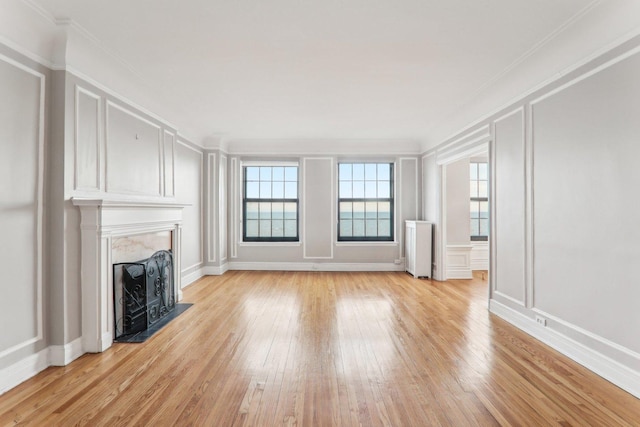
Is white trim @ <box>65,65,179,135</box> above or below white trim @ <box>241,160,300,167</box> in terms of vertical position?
above

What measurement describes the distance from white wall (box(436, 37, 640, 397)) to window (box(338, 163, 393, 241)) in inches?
134

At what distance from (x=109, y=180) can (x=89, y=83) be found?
918 millimetres

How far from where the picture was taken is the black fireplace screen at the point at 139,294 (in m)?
3.36

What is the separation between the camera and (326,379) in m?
2.50

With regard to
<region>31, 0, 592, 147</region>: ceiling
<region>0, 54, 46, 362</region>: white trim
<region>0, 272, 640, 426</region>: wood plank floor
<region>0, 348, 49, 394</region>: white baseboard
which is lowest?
<region>0, 272, 640, 426</region>: wood plank floor

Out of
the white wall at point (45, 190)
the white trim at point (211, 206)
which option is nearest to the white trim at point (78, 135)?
the white wall at point (45, 190)

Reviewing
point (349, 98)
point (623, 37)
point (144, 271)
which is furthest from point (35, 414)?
point (623, 37)

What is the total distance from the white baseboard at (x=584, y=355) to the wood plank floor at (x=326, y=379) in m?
0.08

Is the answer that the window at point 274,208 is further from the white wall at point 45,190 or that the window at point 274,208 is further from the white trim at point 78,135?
the white trim at point 78,135

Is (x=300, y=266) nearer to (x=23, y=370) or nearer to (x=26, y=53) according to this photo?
(x=23, y=370)

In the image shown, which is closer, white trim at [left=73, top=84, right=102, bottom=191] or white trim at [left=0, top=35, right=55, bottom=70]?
white trim at [left=0, top=35, right=55, bottom=70]

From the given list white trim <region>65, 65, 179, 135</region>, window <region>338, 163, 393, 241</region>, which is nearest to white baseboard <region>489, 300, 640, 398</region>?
window <region>338, 163, 393, 241</region>

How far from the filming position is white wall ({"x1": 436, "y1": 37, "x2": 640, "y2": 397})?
237cm

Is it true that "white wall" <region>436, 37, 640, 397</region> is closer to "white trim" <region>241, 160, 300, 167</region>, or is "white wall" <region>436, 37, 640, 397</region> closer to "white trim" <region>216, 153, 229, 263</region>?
"white trim" <region>241, 160, 300, 167</region>
